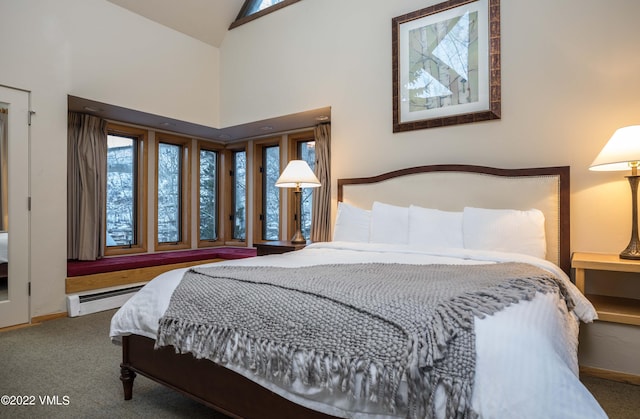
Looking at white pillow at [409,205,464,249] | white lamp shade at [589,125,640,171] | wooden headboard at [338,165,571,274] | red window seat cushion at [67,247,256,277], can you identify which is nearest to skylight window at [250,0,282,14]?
wooden headboard at [338,165,571,274]

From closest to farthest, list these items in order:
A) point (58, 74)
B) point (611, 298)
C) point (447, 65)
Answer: point (611, 298) → point (447, 65) → point (58, 74)

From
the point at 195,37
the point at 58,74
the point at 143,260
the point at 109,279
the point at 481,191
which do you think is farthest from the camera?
the point at 195,37

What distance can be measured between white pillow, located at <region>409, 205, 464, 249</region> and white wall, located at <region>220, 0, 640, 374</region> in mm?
559

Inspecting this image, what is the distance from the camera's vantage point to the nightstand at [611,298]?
A: 214 centimetres

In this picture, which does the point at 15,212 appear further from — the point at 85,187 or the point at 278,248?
the point at 278,248

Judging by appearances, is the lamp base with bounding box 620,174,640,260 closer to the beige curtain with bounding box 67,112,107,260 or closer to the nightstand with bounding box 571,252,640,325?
the nightstand with bounding box 571,252,640,325

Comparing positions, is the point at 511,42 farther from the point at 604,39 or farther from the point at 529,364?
the point at 529,364

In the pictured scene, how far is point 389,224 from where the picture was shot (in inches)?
119

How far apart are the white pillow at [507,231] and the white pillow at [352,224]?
0.81 meters

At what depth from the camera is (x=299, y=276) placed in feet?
5.22

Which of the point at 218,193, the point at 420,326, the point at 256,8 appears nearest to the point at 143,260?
the point at 218,193

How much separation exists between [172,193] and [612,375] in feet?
15.8

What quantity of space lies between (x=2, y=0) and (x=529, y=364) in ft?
14.0

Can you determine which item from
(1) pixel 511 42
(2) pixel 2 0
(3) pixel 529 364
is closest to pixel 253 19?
(2) pixel 2 0
